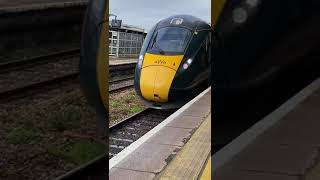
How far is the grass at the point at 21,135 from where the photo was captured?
5.64m

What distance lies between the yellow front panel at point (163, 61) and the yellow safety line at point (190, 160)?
10.9ft

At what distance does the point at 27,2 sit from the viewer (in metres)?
10.8

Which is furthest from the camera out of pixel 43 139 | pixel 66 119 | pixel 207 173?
pixel 66 119

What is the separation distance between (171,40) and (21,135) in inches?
194

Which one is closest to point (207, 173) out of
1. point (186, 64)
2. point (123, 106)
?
point (186, 64)

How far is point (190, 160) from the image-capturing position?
4.80 m

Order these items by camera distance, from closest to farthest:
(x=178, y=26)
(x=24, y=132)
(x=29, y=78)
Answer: (x=24, y=132) → (x=29, y=78) → (x=178, y=26)

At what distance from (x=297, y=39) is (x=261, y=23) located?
5.96 feet

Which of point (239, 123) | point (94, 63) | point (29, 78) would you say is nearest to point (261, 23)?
point (239, 123)

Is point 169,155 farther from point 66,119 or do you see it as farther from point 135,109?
point 135,109

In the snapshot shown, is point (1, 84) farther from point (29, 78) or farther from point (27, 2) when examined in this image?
point (27, 2)

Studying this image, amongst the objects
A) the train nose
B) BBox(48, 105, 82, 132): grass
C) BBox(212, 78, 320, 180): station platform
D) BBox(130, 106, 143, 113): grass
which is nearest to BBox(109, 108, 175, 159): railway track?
BBox(130, 106, 143, 113): grass

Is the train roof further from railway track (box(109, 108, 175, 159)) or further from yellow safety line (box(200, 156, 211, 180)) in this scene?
yellow safety line (box(200, 156, 211, 180))

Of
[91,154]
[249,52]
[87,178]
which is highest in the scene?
[249,52]
